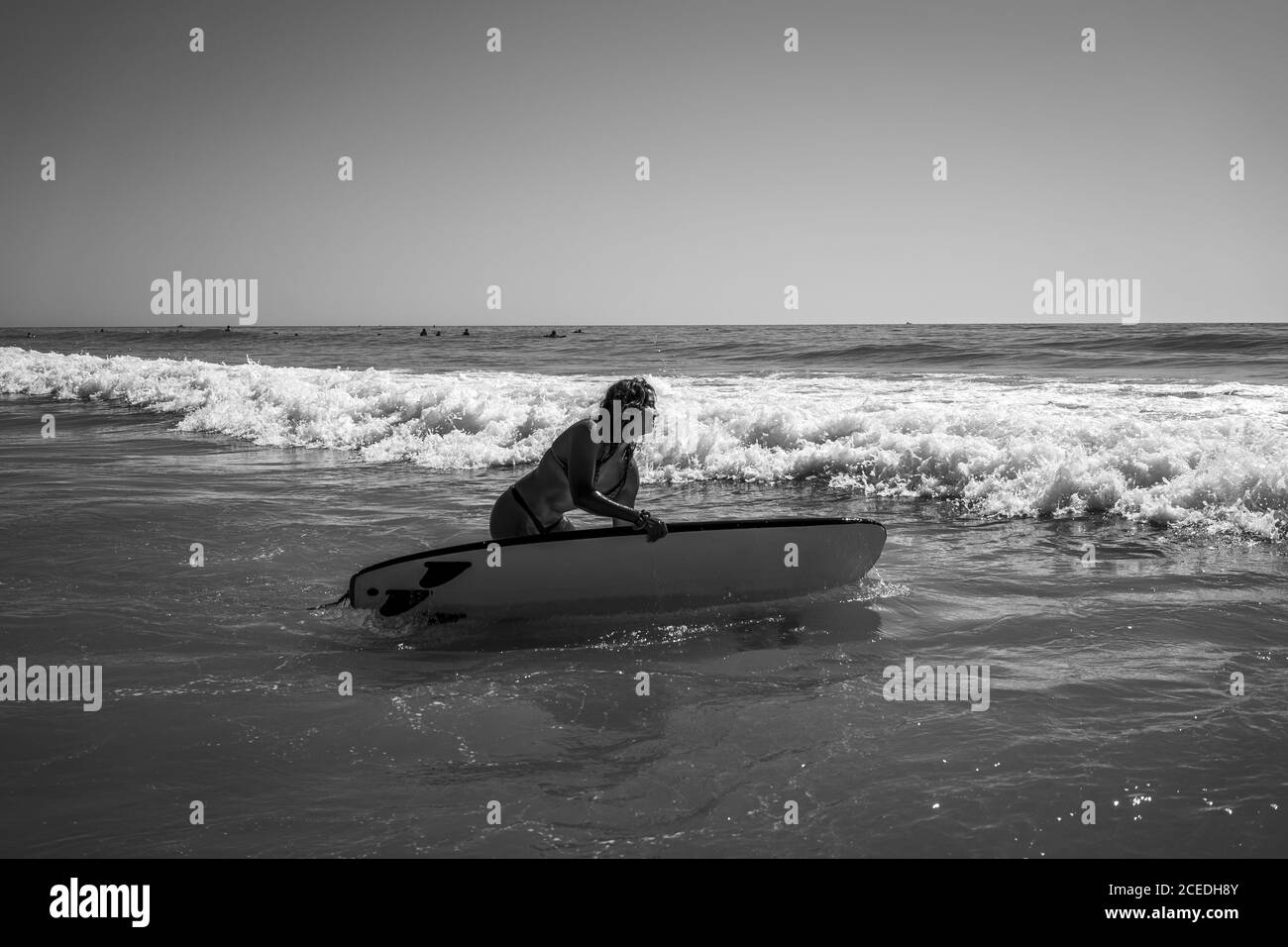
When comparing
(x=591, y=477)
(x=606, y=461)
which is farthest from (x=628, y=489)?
(x=591, y=477)

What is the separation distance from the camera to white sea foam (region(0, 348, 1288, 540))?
28.9ft

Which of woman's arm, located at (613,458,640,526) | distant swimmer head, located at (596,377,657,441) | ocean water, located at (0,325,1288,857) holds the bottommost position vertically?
ocean water, located at (0,325,1288,857)

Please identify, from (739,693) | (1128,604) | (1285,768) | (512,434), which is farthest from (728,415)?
(1285,768)

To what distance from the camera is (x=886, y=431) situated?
11586 mm

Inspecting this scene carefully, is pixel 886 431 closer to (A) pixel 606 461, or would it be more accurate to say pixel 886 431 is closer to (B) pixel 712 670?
(A) pixel 606 461

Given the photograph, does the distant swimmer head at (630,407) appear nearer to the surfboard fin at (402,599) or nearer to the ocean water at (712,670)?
the ocean water at (712,670)

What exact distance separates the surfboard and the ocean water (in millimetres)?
161

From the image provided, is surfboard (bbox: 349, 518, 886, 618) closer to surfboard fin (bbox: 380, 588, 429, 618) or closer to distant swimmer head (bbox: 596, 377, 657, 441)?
surfboard fin (bbox: 380, 588, 429, 618)

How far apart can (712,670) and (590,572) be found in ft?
3.72

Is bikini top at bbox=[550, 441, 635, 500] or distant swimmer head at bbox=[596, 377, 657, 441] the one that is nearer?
distant swimmer head at bbox=[596, 377, 657, 441]

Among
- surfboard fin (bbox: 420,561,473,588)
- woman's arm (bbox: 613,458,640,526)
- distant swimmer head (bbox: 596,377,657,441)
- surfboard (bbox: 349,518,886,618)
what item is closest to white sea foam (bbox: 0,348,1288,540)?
surfboard (bbox: 349,518,886,618)

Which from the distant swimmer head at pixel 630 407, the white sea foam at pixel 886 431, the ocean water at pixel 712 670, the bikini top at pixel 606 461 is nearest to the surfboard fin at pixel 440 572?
the ocean water at pixel 712 670
